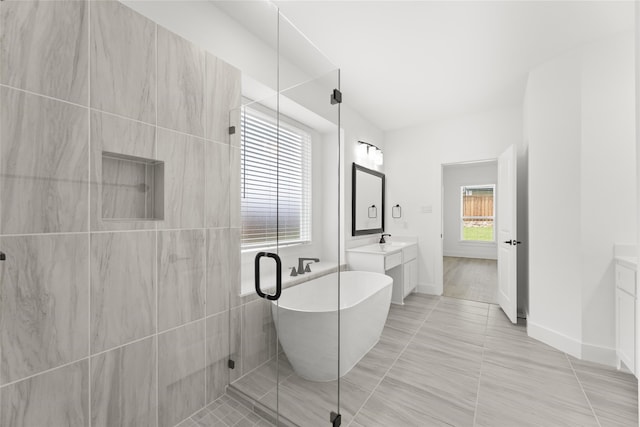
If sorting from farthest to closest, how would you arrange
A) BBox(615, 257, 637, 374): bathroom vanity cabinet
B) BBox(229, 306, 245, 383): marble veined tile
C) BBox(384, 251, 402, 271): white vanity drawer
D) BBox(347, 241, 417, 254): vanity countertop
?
BBox(347, 241, 417, 254): vanity countertop < BBox(384, 251, 402, 271): white vanity drawer < BBox(615, 257, 637, 374): bathroom vanity cabinet < BBox(229, 306, 245, 383): marble veined tile

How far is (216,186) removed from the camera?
1.65 m

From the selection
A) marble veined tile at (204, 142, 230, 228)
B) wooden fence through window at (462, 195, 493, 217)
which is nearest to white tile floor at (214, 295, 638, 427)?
marble veined tile at (204, 142, 230, 228)

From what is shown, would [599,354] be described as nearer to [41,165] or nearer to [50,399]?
[50,399]

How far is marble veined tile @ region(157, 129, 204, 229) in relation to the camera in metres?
1.47

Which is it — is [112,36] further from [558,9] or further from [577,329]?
[577,329]

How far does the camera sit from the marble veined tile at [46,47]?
0.98m

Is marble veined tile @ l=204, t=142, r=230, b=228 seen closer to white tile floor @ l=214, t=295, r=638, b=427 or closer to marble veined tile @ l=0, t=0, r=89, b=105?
marble veined tile @ l=0, t=0, r=89, b=105

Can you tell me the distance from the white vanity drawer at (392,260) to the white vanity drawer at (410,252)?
0.18m

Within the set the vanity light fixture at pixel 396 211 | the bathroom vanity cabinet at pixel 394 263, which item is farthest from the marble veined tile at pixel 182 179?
the vanity light fixture at pixel 396 211

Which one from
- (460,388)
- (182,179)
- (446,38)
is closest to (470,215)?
(446,38)

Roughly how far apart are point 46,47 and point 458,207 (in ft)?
27.9

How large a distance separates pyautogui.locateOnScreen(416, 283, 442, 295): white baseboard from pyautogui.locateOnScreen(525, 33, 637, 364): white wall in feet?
5.18

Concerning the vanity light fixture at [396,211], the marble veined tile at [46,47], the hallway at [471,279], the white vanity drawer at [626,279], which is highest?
the marble veined tile at [46,47]

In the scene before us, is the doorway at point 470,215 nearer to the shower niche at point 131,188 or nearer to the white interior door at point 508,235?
the white interior door at point 508,235
